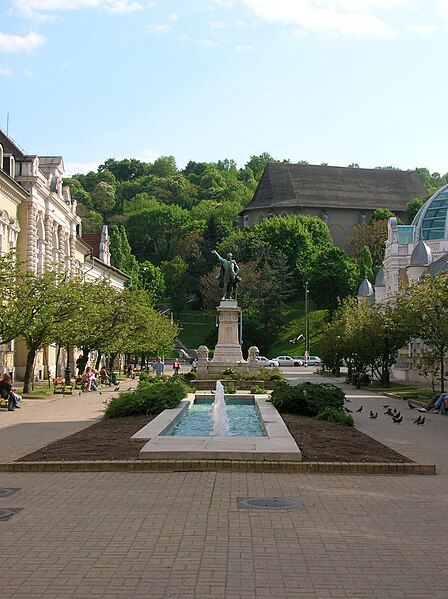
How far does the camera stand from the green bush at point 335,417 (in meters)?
22.8

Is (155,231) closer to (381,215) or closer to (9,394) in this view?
(381,215)

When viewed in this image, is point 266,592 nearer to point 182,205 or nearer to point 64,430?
point 64,430

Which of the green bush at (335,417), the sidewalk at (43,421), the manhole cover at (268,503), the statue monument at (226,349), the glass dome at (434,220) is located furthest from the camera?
the glass dome at (434,220)

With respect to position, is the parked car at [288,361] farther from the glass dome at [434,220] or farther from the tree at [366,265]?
the glass dome at [434,220]

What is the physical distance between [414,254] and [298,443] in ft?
157

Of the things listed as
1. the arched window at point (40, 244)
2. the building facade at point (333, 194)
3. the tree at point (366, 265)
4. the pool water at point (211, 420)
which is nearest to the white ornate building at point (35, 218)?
the arched window at point (40, 244)

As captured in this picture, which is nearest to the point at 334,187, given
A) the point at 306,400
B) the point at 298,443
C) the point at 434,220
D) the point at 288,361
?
the point at 288,361

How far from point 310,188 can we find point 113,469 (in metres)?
134

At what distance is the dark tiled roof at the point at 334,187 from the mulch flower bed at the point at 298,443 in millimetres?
118768

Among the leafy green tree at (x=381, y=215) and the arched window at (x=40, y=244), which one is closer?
the arched window at (x=40, y=244)

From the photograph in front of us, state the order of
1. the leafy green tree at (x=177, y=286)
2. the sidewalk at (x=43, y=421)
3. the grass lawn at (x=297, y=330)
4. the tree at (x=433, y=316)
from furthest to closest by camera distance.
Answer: the leafy green tree at (x=177, y=286)
the grass lawn at (x=297, y=330)
the tree at (x=433, y=316)
the sidewalk at (x=43, y=421)

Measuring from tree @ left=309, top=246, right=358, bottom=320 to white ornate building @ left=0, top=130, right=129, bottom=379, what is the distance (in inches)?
1762

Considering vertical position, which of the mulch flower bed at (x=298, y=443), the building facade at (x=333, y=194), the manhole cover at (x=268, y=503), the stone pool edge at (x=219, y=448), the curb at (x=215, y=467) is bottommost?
the manhole cover at (x=268, y=503)

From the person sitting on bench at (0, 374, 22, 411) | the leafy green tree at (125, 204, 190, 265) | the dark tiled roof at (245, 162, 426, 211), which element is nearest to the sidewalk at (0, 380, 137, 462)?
the person sitting on bench at (0, 374, 22, 411)
